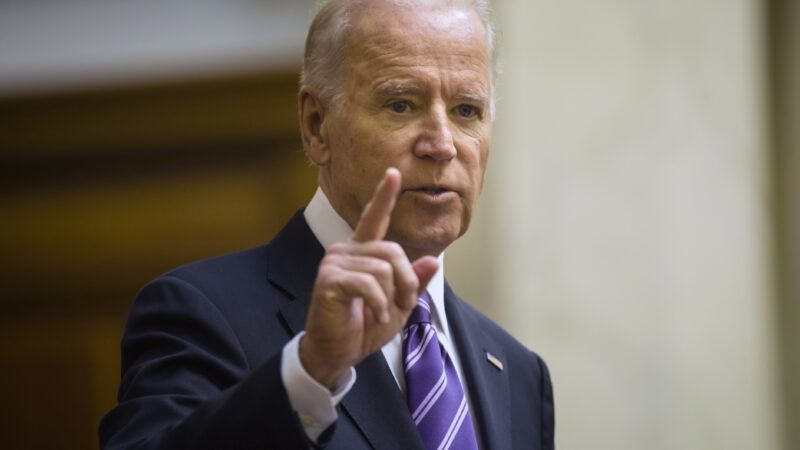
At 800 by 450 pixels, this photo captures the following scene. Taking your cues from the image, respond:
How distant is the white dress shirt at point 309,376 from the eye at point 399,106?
0.86ft

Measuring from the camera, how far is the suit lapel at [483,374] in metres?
2.82

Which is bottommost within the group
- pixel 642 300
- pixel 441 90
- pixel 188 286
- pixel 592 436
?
pixel 592 436

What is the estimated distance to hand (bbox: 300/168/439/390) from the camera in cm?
209

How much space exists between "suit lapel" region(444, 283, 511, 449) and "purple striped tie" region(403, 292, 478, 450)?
0.29ft

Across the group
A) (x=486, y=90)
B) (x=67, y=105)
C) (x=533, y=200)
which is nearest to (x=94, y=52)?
(x=67, y=105)

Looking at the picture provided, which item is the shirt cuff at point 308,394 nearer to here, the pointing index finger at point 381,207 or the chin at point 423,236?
the pointing index finger at point 381,207

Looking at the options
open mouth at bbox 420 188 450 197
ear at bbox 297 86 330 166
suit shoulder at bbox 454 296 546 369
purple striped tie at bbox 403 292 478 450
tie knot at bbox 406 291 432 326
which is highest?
ear at bbox 297 86 330 166

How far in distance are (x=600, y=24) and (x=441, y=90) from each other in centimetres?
238

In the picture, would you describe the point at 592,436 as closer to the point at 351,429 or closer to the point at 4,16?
the point at 351,429

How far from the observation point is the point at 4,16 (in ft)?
18.8

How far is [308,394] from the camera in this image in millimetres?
2184

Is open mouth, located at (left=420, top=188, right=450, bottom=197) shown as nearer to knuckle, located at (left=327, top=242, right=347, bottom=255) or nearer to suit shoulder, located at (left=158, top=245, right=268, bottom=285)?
suit shoulder, located at (left=158, top=245, right=268, bottom=285)

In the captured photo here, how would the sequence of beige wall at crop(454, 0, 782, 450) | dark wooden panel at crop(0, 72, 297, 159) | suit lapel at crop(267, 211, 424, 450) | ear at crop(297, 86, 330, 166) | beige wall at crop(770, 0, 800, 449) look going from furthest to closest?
1. dark wooden panel at crop(0, 72, 297, 159)
2. beige wall at crop(770, 0, 800, 449)
3. beige wall at crop(454, 0, 782, 450)
4. ear at crop(297, 86, 330, 166)
5. suit lapel at crop(267, 211, 424, 450)

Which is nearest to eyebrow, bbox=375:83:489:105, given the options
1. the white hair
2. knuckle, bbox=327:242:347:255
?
the white hair
